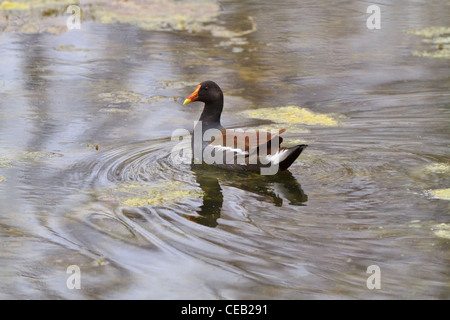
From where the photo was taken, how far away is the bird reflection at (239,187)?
654 centimetres

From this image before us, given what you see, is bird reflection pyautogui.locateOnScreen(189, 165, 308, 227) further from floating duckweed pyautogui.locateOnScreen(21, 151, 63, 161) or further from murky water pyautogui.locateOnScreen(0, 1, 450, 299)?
floating duckweed pyautogui.locateOnScreen(21, 151, 63, 161)

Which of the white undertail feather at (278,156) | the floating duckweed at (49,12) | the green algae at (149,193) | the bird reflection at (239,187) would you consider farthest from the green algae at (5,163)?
the floating duckweed at (49,12)

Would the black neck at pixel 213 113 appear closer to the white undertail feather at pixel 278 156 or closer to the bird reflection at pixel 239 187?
the bird reflection at pixel 239 187

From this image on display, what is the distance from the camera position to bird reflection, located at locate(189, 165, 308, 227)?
6543 millimetres

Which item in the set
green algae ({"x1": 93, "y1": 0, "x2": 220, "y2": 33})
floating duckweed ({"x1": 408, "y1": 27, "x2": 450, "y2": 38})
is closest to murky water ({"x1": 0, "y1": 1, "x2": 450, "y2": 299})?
floating duckweed ({"x1": 408, "y1": 27, "x2": 450, "y2": 38})

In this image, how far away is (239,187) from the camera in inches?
287

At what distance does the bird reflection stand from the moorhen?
0.09m

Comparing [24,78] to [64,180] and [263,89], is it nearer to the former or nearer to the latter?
[263,89]

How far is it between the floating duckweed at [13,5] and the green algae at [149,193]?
423 inches

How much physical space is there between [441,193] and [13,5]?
12558 mm

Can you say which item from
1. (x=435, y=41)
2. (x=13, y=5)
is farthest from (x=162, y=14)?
(x=435, y=41)

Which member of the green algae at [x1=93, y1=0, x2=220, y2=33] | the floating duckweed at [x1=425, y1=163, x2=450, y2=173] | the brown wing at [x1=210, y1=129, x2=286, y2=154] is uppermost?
the green algae at [x1=93, y1=0, x2=220, y2=33]

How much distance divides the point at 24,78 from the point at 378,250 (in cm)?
723
